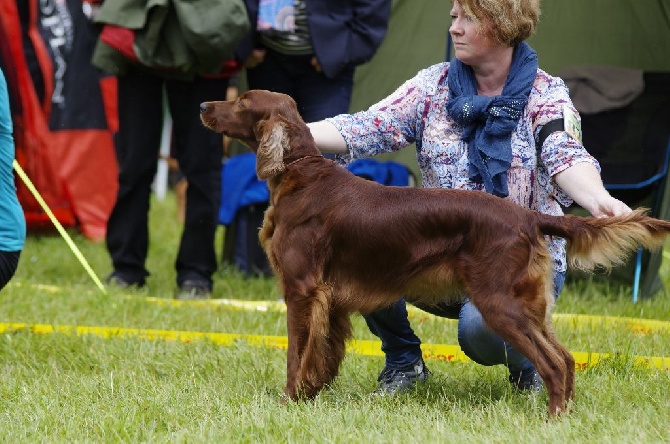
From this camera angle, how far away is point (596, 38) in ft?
19.1

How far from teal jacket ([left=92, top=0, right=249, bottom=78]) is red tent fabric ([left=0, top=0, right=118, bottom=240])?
2209 mm

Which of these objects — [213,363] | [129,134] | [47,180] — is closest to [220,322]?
[213,363]

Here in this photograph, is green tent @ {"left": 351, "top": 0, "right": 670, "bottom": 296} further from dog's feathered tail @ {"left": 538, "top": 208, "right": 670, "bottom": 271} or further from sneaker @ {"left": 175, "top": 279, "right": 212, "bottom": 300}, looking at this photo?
dog's feathered tail @ {"left": 538, "top": 208, "right": 670, "bottom": 271}

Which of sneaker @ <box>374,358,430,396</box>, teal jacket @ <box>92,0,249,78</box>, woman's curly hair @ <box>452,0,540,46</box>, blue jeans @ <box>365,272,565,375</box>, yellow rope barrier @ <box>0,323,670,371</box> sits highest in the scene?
woman's curly hair @ <box>452,0,540,46</box>

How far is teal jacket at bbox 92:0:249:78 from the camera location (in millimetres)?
5031

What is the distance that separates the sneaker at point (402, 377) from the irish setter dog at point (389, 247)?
0.22m

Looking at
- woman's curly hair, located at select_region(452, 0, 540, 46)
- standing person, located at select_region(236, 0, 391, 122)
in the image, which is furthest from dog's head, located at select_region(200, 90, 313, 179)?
standing person, located at select_region(236, 0, 391, 122)

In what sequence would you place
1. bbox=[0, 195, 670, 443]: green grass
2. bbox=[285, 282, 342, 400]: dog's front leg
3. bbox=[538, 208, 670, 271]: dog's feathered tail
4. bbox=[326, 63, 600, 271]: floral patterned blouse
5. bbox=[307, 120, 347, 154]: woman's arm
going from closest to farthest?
bbox=[0, 195, 670, 443]: green grass < bbox=[538, 208, 670, 271]: dog's feathered tail < bbox=[285, 282, 342, 400]: dog's front leg < bbox=[326, 63, 600, 271]: floral patterned blouse < bbox=[307, 120, 347, 154]: woman's arm

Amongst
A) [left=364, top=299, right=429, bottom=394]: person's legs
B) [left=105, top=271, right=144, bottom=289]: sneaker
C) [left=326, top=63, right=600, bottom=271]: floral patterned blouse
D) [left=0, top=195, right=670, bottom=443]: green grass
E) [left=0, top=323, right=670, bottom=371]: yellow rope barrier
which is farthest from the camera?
[left=105, top=271, right=144, bottom=289]: sneaker

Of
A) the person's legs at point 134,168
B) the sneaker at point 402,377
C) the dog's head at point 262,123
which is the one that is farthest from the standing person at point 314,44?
the sneaker at point 402,377

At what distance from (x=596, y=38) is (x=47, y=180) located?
4071 mm

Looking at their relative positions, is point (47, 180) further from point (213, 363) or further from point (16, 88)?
point (213, 363)

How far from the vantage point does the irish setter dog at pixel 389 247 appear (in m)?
3.04

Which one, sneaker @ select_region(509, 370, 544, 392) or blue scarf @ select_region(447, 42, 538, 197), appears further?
sneaker @ select_region(509, 370, 544, 392)
